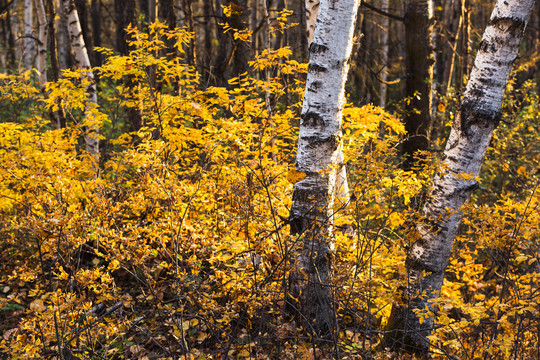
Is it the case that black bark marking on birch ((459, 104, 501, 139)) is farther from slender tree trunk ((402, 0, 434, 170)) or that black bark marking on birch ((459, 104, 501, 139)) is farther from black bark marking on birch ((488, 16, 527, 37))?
slender tree trunk ((402, 0, 434, 170))

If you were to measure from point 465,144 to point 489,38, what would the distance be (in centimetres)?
83

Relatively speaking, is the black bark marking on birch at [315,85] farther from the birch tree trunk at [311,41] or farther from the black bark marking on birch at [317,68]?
the birch tree trunk at [311,41]

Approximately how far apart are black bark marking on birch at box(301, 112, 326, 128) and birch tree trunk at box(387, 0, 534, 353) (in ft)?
3.30

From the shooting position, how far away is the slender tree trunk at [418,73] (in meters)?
5.73

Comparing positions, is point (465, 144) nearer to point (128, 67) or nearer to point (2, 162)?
point (128, 67)

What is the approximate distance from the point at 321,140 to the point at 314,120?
166mm

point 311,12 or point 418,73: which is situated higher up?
point 311,12

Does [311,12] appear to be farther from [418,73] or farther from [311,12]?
[418,73]

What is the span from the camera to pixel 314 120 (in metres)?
3.16

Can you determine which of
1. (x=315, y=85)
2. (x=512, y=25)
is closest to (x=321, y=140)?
(x=315, y=85)

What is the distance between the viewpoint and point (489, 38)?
311cm

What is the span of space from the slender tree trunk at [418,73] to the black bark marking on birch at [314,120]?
2.96 m

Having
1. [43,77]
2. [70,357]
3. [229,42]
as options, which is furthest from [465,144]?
[43,77]

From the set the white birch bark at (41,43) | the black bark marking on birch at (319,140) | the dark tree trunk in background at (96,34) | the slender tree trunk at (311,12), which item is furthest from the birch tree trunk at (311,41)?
the dark tree trunk in background at (96,34)
